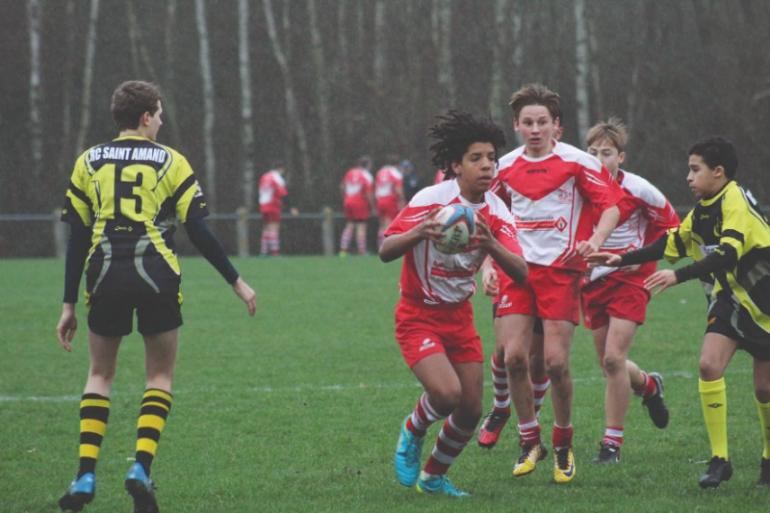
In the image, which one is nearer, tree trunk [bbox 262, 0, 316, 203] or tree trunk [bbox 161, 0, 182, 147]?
tree trunk [bbox 161, 0, 182, 147]

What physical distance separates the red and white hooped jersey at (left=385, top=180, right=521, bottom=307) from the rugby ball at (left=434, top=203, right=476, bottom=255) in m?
0.38

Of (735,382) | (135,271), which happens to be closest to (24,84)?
(735,382)

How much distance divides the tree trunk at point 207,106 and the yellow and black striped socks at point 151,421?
31.4 meters

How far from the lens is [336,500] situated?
6320 millimetres

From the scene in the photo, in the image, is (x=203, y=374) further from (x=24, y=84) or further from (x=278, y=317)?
(x=24, y=84)

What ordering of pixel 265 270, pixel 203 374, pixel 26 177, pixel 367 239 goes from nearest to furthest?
pixel 203 374 < pixel 265 270 < pixel 367 239 < pixel 26 177

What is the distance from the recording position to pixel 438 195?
21.0ft

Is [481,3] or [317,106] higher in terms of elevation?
[481,3]

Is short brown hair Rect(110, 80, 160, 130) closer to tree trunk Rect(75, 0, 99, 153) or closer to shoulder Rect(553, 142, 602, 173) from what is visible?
shoulder Rect(553, 142, 602, 173)

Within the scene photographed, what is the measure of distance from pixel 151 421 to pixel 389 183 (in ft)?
80.7

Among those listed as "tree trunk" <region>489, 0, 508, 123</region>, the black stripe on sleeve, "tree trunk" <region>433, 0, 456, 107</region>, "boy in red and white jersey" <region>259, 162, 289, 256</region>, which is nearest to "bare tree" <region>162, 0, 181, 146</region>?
"tree trunk" <region>433, 0, 456, 107</region>

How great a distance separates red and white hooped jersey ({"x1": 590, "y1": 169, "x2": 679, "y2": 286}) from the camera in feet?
25.9

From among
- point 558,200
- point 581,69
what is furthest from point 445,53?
point 558,200

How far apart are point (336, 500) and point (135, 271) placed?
1496mm
